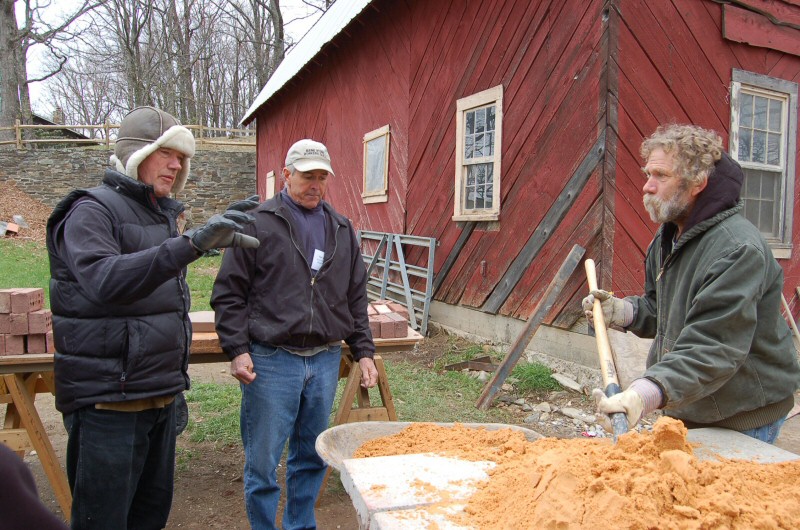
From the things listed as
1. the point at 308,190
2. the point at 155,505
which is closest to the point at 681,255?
the point at 308,190

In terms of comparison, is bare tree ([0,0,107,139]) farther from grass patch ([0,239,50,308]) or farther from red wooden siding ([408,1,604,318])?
red wooden siding ([408,1,604,318])

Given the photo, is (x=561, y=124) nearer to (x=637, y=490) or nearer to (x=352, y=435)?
(x=352, y=435)

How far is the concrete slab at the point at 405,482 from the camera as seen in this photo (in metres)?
1.57

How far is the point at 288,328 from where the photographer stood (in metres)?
2.70

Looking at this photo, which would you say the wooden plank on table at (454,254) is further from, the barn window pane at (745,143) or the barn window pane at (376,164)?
the barn window pane at (745,143)

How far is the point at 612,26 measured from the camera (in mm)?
5312

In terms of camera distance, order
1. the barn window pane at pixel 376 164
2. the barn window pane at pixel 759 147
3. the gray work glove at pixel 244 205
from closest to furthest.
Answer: the gray work glove at pixel 244 205, the barn window pane at pixel 759 147, the barn window pane at pixel 376 164

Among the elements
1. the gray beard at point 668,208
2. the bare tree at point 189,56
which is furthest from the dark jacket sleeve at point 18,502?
the bare tree at point 189,56


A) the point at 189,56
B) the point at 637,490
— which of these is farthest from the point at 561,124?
the point at 189,56

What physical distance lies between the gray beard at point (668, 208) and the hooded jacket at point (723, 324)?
6 cm

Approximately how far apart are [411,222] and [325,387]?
5.86 m

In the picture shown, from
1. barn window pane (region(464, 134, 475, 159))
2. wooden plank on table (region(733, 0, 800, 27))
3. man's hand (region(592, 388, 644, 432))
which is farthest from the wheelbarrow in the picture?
wooden plank on table (region(733, 0, 800, 27))

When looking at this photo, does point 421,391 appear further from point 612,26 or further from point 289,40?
point 289,40

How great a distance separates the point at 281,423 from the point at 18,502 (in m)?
1.97
